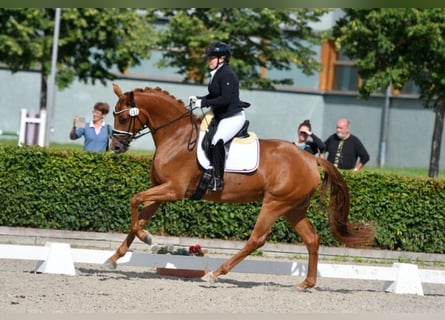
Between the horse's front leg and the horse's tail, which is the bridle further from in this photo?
the horse's tail

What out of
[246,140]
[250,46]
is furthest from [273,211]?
[250,46]

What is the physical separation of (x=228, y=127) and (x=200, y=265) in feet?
4.52

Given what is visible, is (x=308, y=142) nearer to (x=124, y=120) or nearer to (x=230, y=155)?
(x=230, y=155)

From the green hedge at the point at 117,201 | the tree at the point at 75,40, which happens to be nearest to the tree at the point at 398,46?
A: the tree at the point at 75,40

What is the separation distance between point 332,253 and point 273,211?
370 cm

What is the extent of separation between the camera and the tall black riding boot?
9258 mm

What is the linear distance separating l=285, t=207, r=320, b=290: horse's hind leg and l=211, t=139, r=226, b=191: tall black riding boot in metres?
0.82

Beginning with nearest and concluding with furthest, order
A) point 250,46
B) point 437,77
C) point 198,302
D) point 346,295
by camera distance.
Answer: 1. point 198,302
2. point 346,295
3. point 437,77
4. point 250,46

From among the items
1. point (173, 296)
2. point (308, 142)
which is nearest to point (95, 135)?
point (308, 142)

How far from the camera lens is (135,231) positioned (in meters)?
8.95

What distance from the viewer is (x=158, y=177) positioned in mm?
9258

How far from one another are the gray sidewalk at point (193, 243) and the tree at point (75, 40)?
554 inches

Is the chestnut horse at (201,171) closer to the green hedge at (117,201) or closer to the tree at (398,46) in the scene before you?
the green hedge at (117,201)

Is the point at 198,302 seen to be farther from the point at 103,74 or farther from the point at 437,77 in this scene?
the point at 103,74
